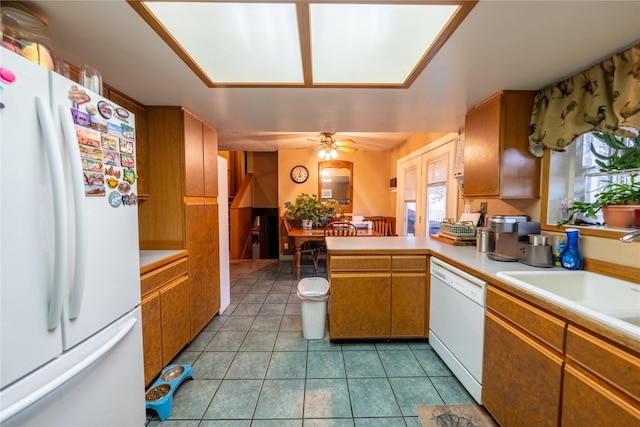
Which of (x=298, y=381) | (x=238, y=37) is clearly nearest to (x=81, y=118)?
(x=238, y=37)

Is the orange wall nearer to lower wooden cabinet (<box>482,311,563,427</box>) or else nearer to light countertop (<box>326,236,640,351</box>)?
light countertop (<box>326,236,640,351</box>)

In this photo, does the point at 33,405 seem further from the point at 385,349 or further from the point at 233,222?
the point at 233,222

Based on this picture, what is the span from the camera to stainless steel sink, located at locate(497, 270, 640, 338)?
41.9 inches

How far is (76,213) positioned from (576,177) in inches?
105

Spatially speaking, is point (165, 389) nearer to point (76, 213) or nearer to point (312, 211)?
point (76, 213)

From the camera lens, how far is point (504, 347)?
1252 mm

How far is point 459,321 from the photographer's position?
1.65 m

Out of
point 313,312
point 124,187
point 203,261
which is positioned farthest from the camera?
point 203,261

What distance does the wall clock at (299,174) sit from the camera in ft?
17.2

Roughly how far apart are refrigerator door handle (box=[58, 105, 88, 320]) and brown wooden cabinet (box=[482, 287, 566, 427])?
1.77m

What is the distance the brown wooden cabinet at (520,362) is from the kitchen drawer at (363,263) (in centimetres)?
81

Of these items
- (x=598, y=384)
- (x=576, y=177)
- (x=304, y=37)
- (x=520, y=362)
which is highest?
(x=304, y=37)

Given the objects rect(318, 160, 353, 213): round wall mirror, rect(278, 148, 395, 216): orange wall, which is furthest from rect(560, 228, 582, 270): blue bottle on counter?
rect(318, 160, 353, 213): round wall mirror

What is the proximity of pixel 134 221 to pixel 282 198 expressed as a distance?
4.09 meters
